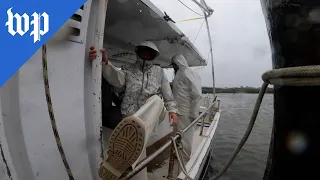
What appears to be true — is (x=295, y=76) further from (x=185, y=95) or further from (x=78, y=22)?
(x=185, y=95)

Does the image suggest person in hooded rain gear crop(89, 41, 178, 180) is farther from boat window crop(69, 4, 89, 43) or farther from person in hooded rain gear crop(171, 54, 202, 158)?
person in hooded rain gear crop(171, 54, 202, 158)

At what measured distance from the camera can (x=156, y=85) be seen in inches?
109

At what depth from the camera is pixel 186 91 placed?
4.24 meters

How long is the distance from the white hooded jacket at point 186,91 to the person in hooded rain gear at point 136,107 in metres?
1.30

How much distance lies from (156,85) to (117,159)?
1.40 meters

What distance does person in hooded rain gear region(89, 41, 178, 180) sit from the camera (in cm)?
142

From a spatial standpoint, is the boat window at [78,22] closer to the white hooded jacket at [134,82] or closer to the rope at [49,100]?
the rope at [49,100]

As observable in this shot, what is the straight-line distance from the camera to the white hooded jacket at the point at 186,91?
165 inches

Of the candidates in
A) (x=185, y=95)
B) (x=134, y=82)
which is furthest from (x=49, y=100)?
(x=185, y=95)

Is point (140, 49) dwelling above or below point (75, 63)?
above

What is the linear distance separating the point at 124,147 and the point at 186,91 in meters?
2.92

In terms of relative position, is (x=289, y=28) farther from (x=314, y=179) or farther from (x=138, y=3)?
(x=138, y=3)

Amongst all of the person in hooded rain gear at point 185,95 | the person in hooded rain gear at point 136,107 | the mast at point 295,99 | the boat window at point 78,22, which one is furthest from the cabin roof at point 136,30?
the mast at point 295,99

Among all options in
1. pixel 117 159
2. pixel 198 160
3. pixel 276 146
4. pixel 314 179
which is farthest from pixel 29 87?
pixel 198 160
